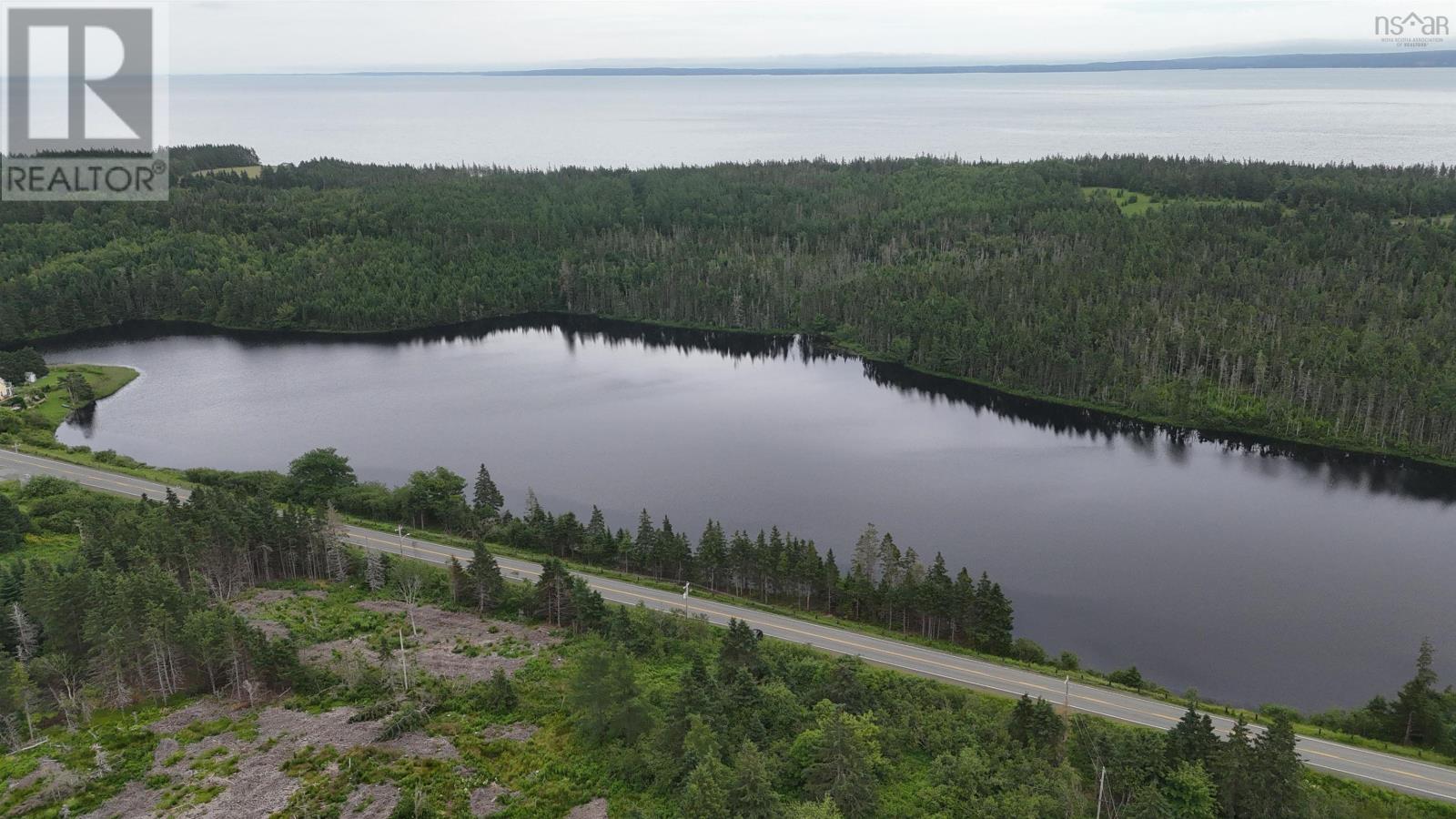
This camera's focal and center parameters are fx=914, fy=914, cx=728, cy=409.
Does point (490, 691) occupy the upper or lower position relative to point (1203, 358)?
lower

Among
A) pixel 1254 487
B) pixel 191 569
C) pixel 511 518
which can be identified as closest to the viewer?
pixel 191 569

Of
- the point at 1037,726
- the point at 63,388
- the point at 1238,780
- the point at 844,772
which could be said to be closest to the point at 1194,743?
the point at 1238,780

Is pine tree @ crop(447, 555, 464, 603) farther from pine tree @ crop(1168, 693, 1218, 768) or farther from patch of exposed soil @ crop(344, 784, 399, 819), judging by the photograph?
pine tree @ crop(1168, 693, 1218, 768)

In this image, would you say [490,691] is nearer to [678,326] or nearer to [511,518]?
[511,518]

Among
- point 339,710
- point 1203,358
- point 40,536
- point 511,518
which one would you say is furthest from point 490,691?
point 1203,358

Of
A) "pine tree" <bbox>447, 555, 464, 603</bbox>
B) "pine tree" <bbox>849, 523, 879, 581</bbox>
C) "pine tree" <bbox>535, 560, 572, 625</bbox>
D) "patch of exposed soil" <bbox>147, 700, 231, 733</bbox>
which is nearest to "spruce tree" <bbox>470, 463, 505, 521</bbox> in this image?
"pine tree" <bbox>447, 555, 464, 603</bbox>

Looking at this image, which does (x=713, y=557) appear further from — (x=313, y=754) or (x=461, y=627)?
(x=313, y=754)

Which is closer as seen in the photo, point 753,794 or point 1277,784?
point 753,794
